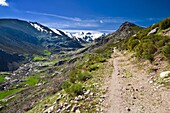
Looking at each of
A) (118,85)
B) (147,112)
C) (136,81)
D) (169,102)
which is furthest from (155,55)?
(147,112)

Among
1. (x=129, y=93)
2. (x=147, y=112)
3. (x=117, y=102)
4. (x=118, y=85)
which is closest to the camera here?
(x=147, y=112)

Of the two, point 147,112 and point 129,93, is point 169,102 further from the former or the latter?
point 129,93

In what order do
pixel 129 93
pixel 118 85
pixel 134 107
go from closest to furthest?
pixel 134 107
pixel 129 93
pixel 118 85

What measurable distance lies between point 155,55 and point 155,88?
985cm

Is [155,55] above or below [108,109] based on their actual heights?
above

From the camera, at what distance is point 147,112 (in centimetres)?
1238

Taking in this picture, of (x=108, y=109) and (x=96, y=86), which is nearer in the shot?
(x=108, y=109)

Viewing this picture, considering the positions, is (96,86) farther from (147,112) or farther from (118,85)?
(147,112)

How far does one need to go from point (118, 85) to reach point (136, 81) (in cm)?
194

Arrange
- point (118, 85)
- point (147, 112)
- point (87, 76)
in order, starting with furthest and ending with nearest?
point (87, 76) → point (118, 85) → point (147, 112)

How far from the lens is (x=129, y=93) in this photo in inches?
631

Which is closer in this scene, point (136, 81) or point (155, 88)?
point (155, 88)

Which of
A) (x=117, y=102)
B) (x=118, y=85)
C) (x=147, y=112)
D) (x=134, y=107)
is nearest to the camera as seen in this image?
(x=147, y=112)

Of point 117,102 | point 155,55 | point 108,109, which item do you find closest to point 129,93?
point 117,102
